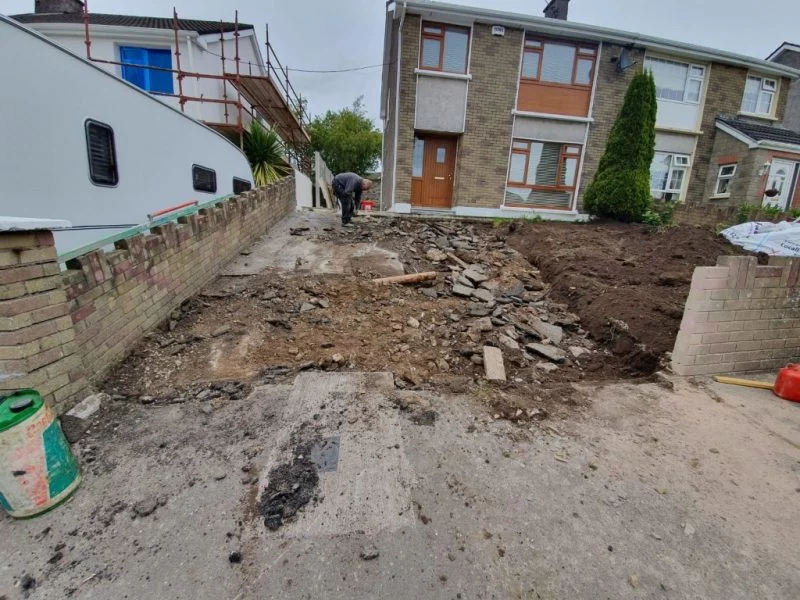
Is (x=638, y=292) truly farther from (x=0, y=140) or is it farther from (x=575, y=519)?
(x=0, y=140)

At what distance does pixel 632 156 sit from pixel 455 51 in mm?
5991

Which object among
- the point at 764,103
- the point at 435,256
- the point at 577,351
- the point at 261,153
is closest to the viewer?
the point at 577,351

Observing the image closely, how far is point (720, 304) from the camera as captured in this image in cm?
336

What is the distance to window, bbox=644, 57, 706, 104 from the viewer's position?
11.9 meters

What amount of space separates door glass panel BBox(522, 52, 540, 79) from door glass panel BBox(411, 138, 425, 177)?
12.3ft

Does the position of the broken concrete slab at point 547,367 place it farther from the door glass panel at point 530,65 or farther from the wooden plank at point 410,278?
the door glass panel at point 530,65

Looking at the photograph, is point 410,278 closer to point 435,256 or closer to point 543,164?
point 435,256

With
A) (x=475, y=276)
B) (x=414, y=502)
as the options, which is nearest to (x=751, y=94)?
(x=475, y=276)

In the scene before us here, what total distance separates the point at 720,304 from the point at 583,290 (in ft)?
7.53

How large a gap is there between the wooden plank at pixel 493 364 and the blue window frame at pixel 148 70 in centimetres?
1261

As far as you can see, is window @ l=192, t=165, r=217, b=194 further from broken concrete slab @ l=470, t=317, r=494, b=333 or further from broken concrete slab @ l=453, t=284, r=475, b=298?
broken concrete slab @ l=470, t=317, r=494, b=333

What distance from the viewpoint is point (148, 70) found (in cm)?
1084

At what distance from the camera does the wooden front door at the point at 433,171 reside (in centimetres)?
1141

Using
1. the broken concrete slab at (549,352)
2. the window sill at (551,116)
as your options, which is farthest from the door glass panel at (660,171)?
the broken concrete slab at (549,352)
